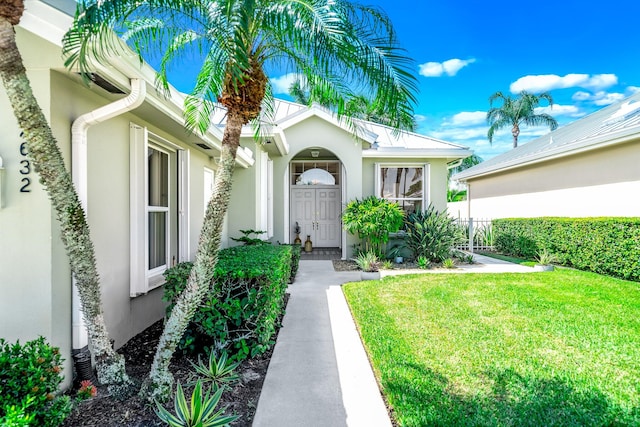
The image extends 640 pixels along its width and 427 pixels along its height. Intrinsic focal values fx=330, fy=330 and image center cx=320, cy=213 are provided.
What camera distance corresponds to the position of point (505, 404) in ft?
10.4

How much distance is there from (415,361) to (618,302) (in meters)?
5.32

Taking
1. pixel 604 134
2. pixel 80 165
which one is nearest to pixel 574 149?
pixel 604 134

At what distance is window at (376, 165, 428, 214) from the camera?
12.3m

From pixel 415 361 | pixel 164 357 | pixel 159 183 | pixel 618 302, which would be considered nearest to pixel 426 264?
pixel 618 302

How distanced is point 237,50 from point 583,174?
43.4 feet

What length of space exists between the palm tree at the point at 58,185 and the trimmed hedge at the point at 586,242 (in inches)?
447

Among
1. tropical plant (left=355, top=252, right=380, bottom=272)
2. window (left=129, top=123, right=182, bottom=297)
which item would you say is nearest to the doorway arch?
tropical plant (left=355, top=252, right=380, bottom=272)

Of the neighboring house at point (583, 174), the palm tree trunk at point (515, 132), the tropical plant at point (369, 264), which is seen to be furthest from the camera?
the palm tree trunk at point (515, 132)

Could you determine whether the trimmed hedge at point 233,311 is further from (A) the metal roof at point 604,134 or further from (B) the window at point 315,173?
(A) the metal roof at point 604,134

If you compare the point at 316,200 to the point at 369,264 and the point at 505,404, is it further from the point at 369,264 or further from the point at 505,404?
the point at 505,404

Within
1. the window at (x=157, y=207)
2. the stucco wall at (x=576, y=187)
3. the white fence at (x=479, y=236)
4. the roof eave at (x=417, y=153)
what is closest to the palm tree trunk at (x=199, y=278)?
the window at (x=157, y=207)

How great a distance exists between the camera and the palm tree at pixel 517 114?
28781 millimetres

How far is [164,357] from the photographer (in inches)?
117

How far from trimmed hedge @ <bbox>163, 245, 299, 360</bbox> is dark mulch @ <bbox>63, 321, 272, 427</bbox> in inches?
7.7
